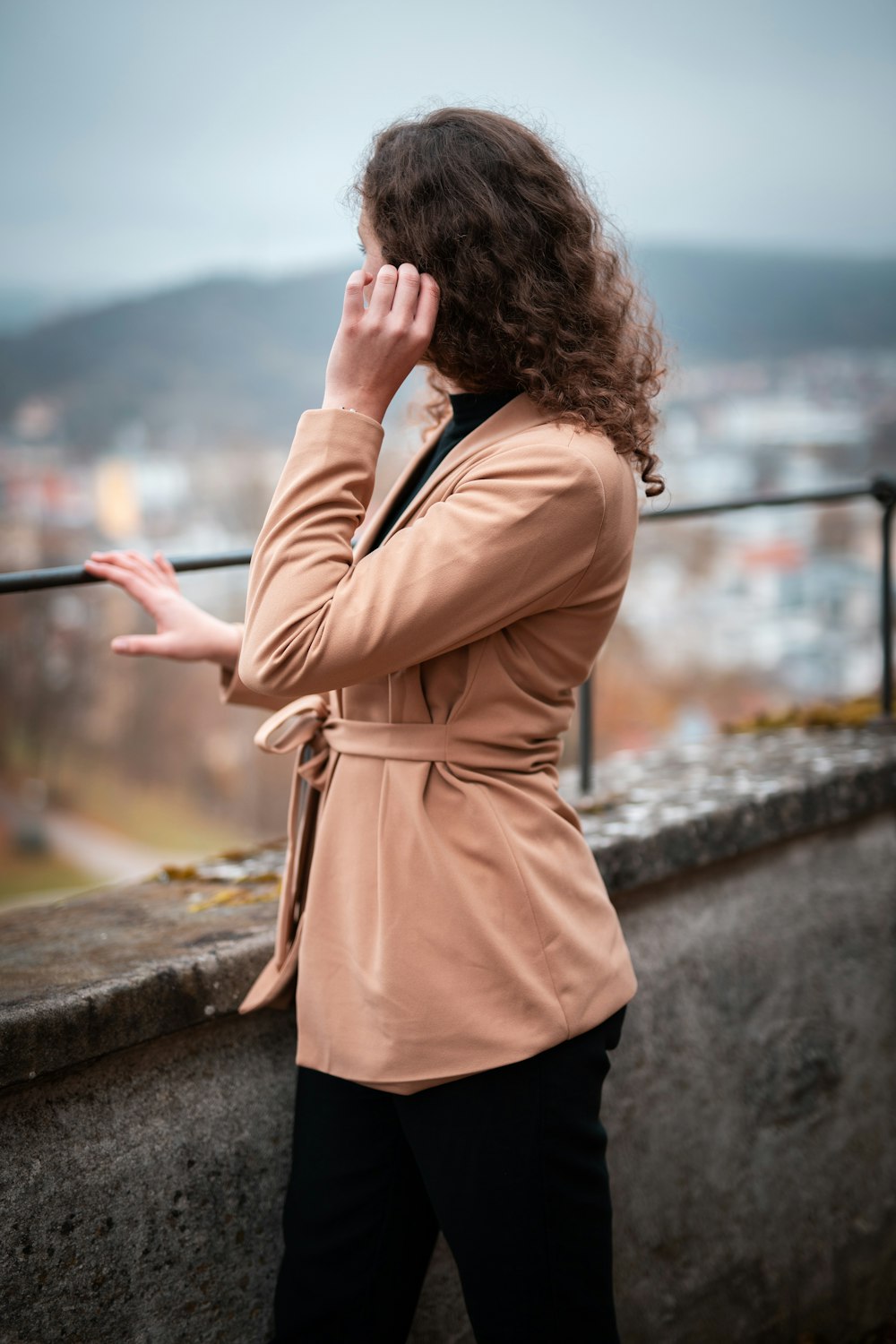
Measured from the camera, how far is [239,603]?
44.1 m

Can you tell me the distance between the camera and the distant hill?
63.5 meters

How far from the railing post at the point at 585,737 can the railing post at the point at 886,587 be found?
92 cm

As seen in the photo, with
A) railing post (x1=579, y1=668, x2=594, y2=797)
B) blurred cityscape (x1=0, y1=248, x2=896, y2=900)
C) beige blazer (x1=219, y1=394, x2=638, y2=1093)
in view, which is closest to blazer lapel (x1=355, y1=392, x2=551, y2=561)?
beige blazer (x1=219, y1=394, x2=638, y2=1093)

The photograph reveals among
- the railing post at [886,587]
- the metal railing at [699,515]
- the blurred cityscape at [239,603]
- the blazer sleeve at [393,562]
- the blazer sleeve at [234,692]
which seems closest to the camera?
the blazer sleeve at [393,562]

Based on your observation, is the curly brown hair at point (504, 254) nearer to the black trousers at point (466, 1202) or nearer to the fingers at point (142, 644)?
the fingers at point (142, 644)

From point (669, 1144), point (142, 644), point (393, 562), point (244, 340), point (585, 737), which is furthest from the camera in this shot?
point (244, 340)

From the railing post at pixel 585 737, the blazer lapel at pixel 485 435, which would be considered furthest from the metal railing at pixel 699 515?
the blazer lapel at pixel 485 435

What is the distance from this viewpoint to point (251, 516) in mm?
54812

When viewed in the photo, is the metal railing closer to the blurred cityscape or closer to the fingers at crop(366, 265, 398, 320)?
the fingers at crop(366, 265, 398, 320)

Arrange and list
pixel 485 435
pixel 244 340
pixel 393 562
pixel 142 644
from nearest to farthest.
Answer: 1. pixel 393 562
2. pixel 485 435
3. pixel 142 644
4. pixel 244 340

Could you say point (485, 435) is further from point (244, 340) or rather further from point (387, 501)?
point (244, 340)

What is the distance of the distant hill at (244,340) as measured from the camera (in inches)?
2499

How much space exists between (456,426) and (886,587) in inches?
72.3

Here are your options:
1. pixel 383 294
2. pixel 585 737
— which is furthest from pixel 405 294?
pixel 585 737
